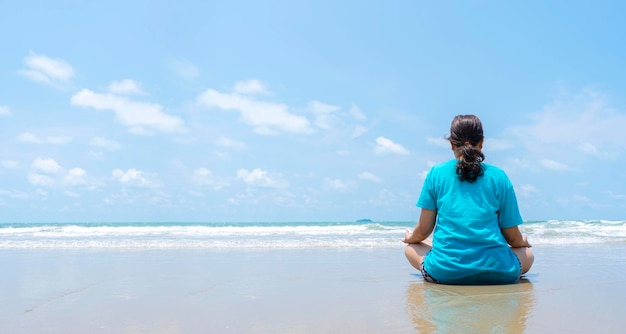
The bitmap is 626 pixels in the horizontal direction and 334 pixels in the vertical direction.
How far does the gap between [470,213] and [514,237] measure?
1.79 ft

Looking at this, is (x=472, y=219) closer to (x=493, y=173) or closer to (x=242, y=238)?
(x=493, y=173)

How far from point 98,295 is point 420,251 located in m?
2.76

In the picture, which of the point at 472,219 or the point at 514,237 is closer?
the point at 472,219

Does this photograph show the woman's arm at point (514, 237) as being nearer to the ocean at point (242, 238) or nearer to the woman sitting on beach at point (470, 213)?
the woman sitting on beach at point (470, 213)

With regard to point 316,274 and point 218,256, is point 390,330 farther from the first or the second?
point 218,256

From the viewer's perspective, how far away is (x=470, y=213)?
3.53m

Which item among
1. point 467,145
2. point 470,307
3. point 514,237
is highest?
point 467,145

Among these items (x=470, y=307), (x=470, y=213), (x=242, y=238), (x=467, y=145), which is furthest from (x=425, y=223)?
(x=242, y=238)

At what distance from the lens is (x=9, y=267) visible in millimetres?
6051

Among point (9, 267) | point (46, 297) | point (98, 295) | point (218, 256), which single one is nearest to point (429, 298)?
point (98, 295)

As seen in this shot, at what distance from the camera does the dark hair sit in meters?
3.46

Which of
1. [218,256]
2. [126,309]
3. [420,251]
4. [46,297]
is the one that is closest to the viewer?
[126,309]

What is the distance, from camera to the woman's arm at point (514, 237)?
369cm

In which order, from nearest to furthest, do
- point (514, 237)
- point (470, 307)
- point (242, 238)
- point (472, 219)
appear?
1. point (470, 307)
2. point (472, 219)
3. point (514, 237)
4. point (242, 238)
